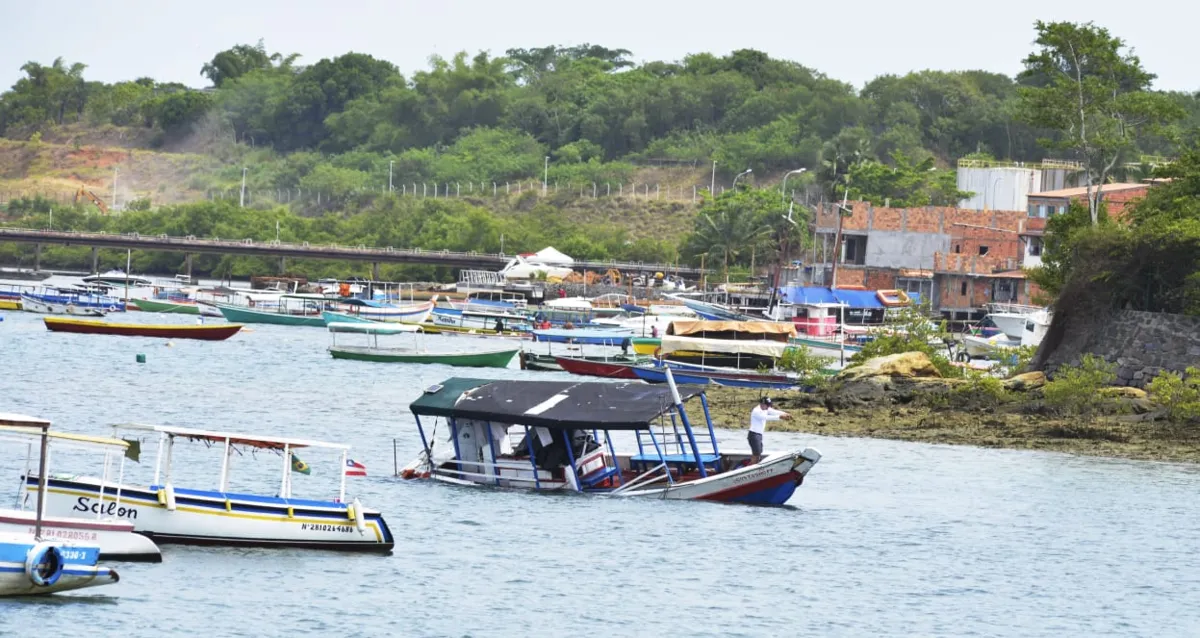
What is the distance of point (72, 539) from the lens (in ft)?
109

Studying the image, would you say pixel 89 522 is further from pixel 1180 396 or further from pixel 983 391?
pixel 983 391

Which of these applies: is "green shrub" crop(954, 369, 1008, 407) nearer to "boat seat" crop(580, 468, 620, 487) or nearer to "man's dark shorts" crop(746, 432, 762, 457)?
"man's dark shorts" crop(746, 432, 762, 457)

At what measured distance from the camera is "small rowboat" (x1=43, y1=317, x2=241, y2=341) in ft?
368

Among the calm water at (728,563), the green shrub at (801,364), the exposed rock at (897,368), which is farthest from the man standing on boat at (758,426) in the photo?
the green shrub at (801,364)

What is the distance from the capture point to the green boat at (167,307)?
144m

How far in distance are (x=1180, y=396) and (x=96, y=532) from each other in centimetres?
3940

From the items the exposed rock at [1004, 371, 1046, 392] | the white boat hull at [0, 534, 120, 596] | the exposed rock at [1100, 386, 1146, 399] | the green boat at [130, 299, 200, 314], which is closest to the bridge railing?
the green boat at [130, 299, 200, 314]

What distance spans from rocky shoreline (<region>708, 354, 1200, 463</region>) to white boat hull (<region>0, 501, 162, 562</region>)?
32.1 metres

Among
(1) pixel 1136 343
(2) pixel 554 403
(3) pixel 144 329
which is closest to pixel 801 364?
(1) pixel 1136 343

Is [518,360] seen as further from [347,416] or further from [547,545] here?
[547,545]

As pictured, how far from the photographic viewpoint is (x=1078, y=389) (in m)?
64.1

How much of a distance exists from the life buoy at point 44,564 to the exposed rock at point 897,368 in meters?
44.8

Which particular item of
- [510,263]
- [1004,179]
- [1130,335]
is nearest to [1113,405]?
[1130,335]

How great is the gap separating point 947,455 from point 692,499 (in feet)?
53.2
